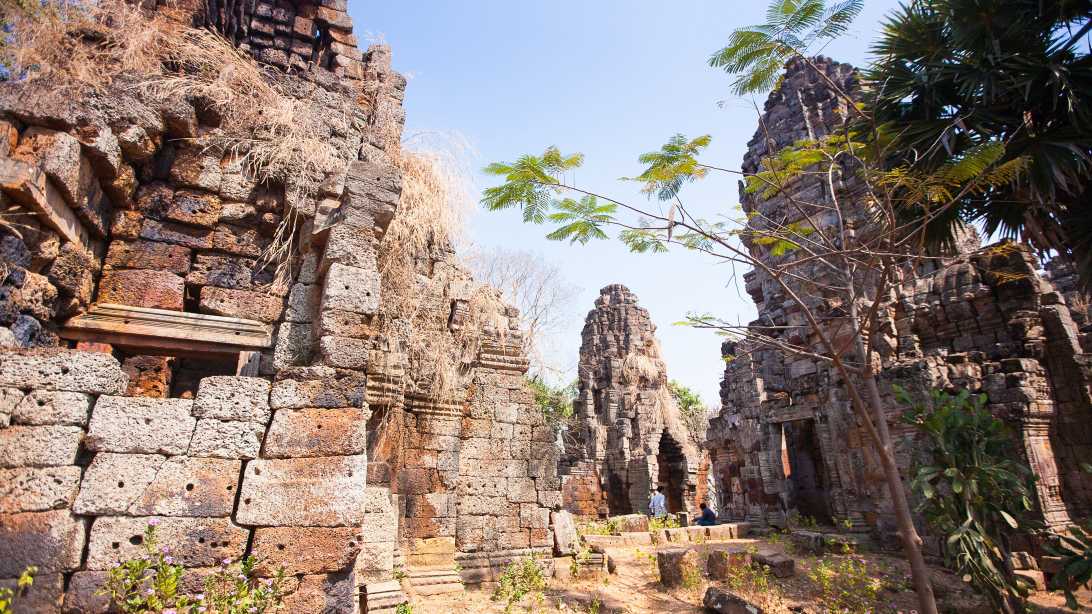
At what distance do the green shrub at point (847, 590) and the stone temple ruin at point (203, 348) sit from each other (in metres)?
4.69

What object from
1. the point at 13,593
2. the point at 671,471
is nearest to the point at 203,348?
the point at 13,593

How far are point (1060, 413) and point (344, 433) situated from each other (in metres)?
11.6

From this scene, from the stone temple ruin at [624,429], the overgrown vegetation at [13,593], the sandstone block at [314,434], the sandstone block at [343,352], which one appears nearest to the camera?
the overgrown vegetation at [13,593]

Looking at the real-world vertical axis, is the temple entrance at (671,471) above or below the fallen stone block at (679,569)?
above

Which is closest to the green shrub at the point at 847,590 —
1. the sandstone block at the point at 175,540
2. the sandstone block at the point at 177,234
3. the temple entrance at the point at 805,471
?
the sandstone block at the point at 175,540


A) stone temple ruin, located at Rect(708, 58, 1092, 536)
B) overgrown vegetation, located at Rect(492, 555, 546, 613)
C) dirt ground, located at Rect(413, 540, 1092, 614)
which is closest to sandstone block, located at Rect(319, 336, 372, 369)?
dirt ground, located at Rect(413, 540, 1092, 614)

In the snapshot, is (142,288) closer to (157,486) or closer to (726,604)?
(157,486)

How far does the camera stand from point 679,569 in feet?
24.2

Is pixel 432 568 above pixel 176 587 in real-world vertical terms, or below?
below

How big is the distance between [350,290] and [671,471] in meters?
17.6

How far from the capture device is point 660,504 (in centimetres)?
1558

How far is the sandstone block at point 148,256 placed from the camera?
4.32 m

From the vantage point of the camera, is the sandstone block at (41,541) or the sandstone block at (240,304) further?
the sandstone block at (240,304)

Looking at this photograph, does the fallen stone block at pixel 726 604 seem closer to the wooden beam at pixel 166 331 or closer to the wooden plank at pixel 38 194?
the wooden beam at pixel 166 331
